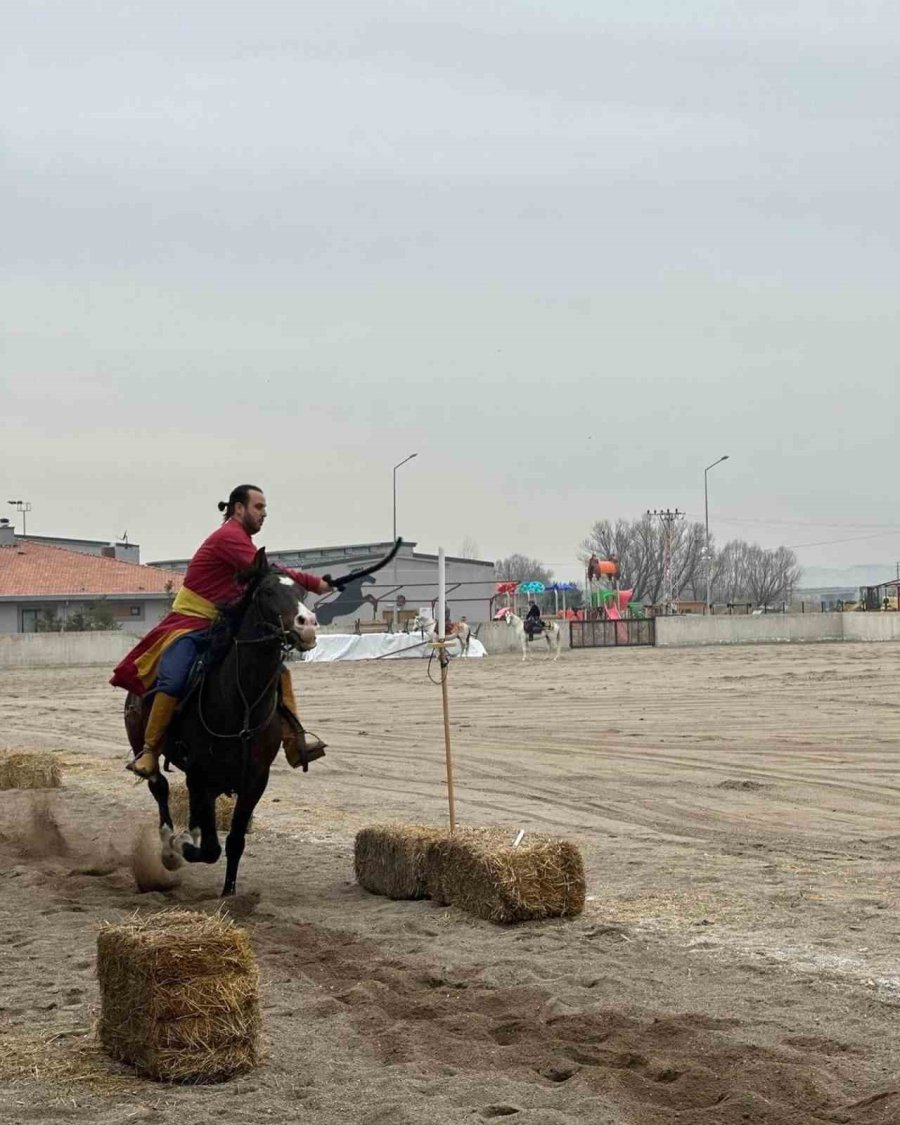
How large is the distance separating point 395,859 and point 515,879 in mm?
1446

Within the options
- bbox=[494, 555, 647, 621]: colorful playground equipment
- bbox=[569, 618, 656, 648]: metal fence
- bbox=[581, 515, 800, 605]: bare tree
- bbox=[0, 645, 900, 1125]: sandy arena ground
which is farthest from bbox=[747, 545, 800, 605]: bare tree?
bbox=[0, 645, 900, 1125]: sandy arena ground

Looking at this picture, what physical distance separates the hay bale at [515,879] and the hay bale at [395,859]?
351 mm

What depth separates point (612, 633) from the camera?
195 ft

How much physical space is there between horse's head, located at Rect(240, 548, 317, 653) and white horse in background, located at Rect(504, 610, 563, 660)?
128 feet

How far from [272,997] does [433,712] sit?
21.7m

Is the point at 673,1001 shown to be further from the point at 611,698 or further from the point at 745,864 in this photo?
the point at 611,698

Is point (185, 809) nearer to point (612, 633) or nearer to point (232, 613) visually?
point (232, 613)

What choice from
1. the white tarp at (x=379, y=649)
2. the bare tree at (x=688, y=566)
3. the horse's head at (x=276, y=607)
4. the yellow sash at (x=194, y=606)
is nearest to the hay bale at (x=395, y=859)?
the horse's head at (x=276, y=607)

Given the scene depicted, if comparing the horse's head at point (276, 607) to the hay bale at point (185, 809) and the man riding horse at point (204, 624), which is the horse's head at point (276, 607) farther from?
the hay bale at point (185, 809)

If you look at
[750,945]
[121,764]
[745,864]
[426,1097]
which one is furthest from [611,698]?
[426,1097]

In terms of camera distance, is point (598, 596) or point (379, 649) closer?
point (379, 649)

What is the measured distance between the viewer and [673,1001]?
777 cm

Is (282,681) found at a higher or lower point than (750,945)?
higher

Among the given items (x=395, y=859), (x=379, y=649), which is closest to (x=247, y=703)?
(x=395, y=859)
